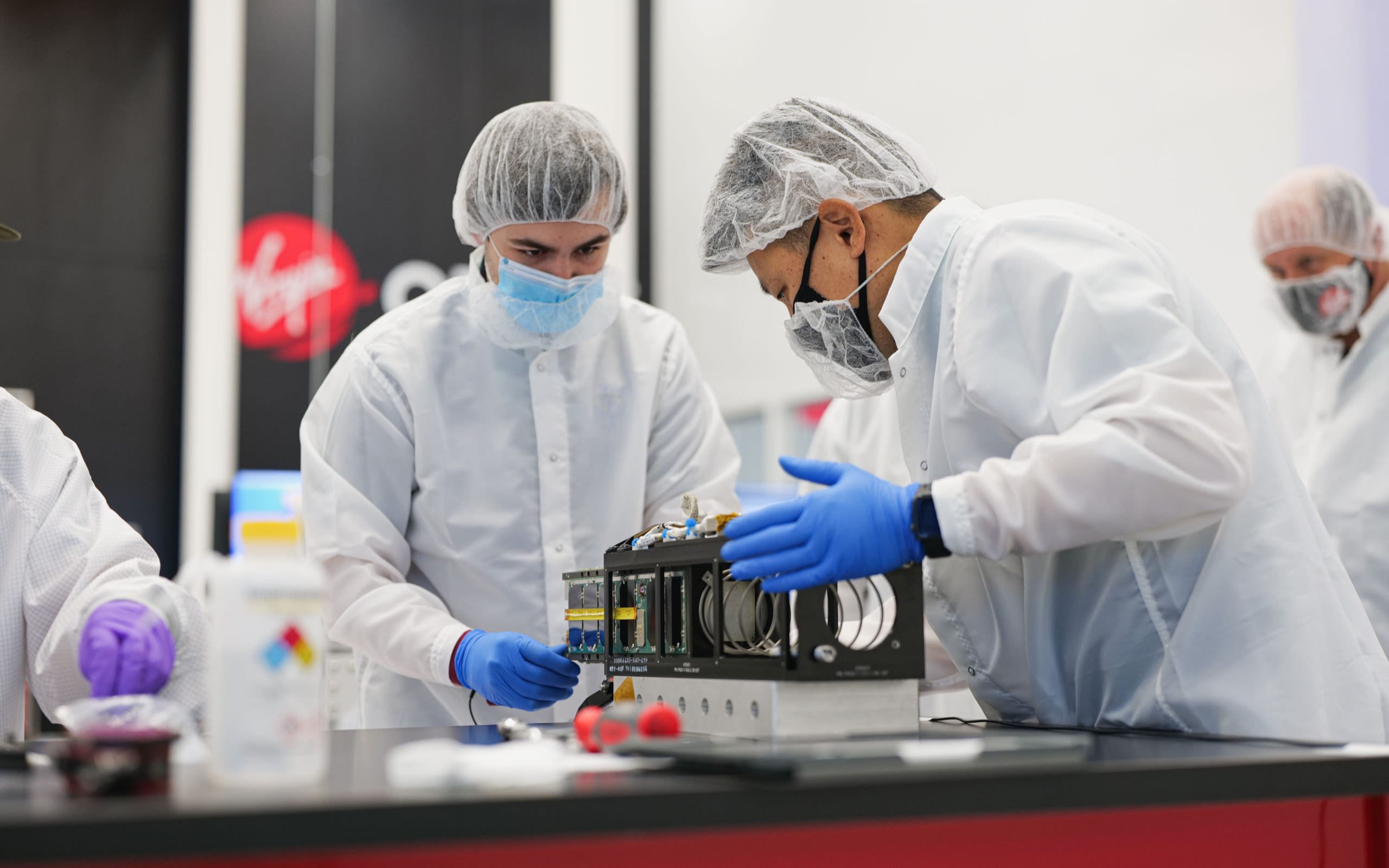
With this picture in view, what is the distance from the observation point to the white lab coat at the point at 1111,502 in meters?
1.21

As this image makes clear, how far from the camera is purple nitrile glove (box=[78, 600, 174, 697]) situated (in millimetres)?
1236

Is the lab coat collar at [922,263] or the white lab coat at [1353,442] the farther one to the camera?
the white lab coat at [1353,442]

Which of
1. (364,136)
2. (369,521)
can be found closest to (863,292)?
(369,521)

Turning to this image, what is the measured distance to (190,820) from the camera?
0.72 m

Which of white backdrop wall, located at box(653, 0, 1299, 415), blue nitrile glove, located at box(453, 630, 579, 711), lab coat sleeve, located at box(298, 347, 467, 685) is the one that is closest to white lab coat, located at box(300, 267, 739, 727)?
lab coat sleeve, located at box(298, 347, 467, 685)

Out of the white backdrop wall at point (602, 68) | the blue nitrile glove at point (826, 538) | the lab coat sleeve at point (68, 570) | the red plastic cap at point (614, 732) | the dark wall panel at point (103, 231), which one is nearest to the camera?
the red plastic cap at point (614, 732)

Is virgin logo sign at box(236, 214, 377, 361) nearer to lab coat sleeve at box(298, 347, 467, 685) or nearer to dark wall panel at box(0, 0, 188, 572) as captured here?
dark wall panel at box(0, 0, 188, 572)

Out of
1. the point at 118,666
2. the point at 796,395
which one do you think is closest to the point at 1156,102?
the point at 796,395

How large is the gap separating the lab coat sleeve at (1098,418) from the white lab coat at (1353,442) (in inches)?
64.8

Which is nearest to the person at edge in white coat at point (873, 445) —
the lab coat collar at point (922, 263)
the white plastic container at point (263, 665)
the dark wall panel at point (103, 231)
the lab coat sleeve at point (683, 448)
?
the lab coat sleeve at point (683, 448)

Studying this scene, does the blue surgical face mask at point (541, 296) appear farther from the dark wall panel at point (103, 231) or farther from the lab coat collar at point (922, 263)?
the dark wall panel at point (103, 231)

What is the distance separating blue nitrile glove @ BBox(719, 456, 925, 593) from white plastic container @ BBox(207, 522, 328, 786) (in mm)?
469

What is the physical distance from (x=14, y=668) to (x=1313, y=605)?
1.58 m

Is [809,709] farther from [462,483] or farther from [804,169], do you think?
[462,483]
